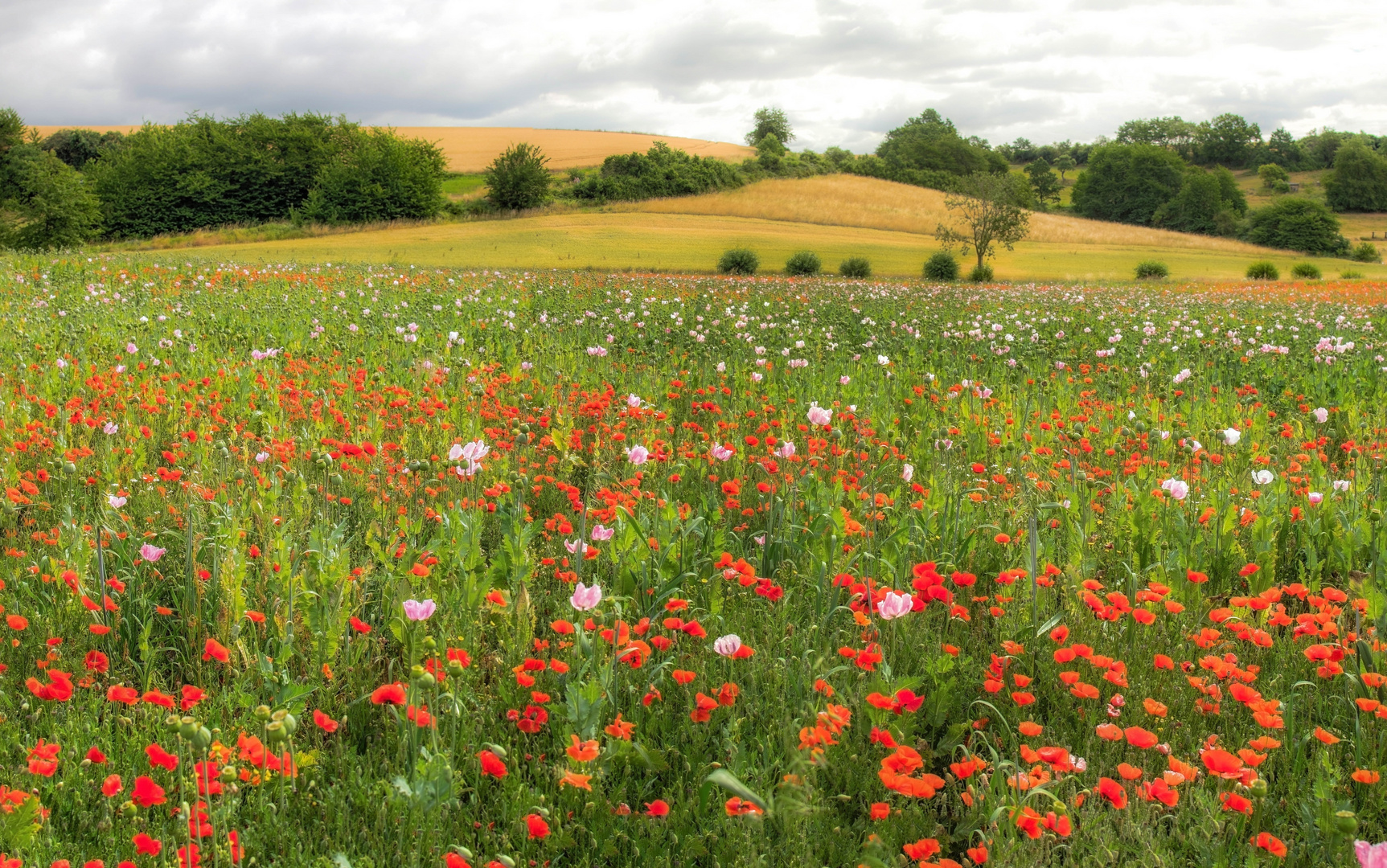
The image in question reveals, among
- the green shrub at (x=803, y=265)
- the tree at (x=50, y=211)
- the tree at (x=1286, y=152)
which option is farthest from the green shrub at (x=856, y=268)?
the tree at (x=1286, y=152)

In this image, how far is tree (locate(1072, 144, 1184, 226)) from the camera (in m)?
83.1

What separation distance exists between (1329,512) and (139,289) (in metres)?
14.1

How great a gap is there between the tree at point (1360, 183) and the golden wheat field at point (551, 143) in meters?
61.3

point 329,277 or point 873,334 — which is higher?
point 329,277

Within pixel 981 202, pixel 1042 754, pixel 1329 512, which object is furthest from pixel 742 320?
pixel 981 202

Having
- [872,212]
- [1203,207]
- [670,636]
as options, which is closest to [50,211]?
[872,212]

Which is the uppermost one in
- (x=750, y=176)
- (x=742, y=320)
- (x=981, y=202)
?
(x=750, y=176)

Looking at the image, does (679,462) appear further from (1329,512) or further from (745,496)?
(1329,512)

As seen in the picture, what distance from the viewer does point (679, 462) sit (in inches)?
182

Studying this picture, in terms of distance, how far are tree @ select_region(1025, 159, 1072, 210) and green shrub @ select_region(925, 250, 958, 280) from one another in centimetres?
6731

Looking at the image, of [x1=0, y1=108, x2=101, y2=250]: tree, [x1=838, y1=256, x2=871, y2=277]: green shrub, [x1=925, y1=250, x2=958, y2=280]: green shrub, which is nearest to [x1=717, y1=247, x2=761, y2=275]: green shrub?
[x1=838, y1=256, x2=871, y2=277]: green shrub

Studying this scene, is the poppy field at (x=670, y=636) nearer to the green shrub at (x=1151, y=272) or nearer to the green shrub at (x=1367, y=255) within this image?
the green shrub at (x=1151, y=272)

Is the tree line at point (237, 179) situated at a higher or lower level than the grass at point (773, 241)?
higher

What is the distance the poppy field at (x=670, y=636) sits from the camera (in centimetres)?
203
